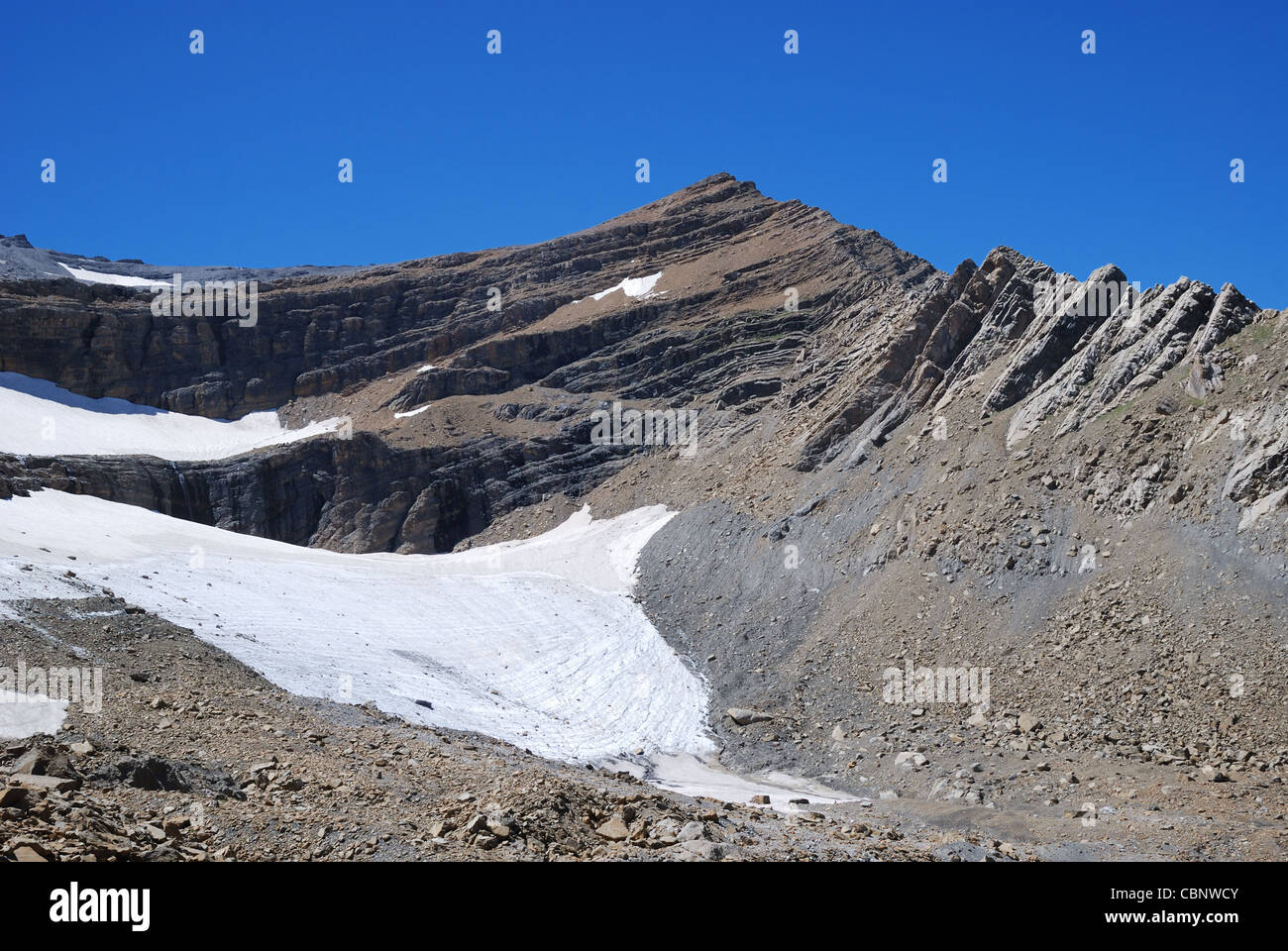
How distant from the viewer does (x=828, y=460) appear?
42.3 meters

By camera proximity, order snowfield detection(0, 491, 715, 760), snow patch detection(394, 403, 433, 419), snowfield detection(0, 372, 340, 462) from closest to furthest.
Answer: snowfield detection(0, 491, 715, 760) < snowfield detection(0, 372, 340, 462) < snow patch detection(394, 403, 433, 419)

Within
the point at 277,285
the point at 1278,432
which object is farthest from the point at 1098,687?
the point at 277,285

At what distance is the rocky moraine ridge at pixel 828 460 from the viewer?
78.1 ft

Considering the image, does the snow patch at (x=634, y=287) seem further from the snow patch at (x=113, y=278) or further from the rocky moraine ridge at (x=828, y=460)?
the snow patch at (x=113, y=278)

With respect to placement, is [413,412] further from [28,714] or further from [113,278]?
[28,714]

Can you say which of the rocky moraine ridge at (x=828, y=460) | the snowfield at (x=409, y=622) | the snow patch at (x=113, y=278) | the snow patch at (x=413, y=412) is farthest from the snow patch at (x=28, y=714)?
the snow patch at (x=113, y=278)

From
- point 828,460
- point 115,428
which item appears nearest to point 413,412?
point 115,428

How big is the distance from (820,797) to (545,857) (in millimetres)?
13076

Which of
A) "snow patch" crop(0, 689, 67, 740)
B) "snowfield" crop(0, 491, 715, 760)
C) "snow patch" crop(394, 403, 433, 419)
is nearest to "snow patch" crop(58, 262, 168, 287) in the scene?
"snow patch" crop(394, 403, 433, 419)

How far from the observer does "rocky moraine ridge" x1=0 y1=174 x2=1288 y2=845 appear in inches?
938

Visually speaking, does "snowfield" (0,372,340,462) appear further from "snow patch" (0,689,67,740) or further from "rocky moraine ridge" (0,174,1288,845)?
"snow patch" (0,689,67,740)

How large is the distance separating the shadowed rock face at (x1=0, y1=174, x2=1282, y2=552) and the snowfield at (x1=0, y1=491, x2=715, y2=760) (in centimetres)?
893

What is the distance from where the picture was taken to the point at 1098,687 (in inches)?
932

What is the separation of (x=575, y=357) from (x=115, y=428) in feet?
106
